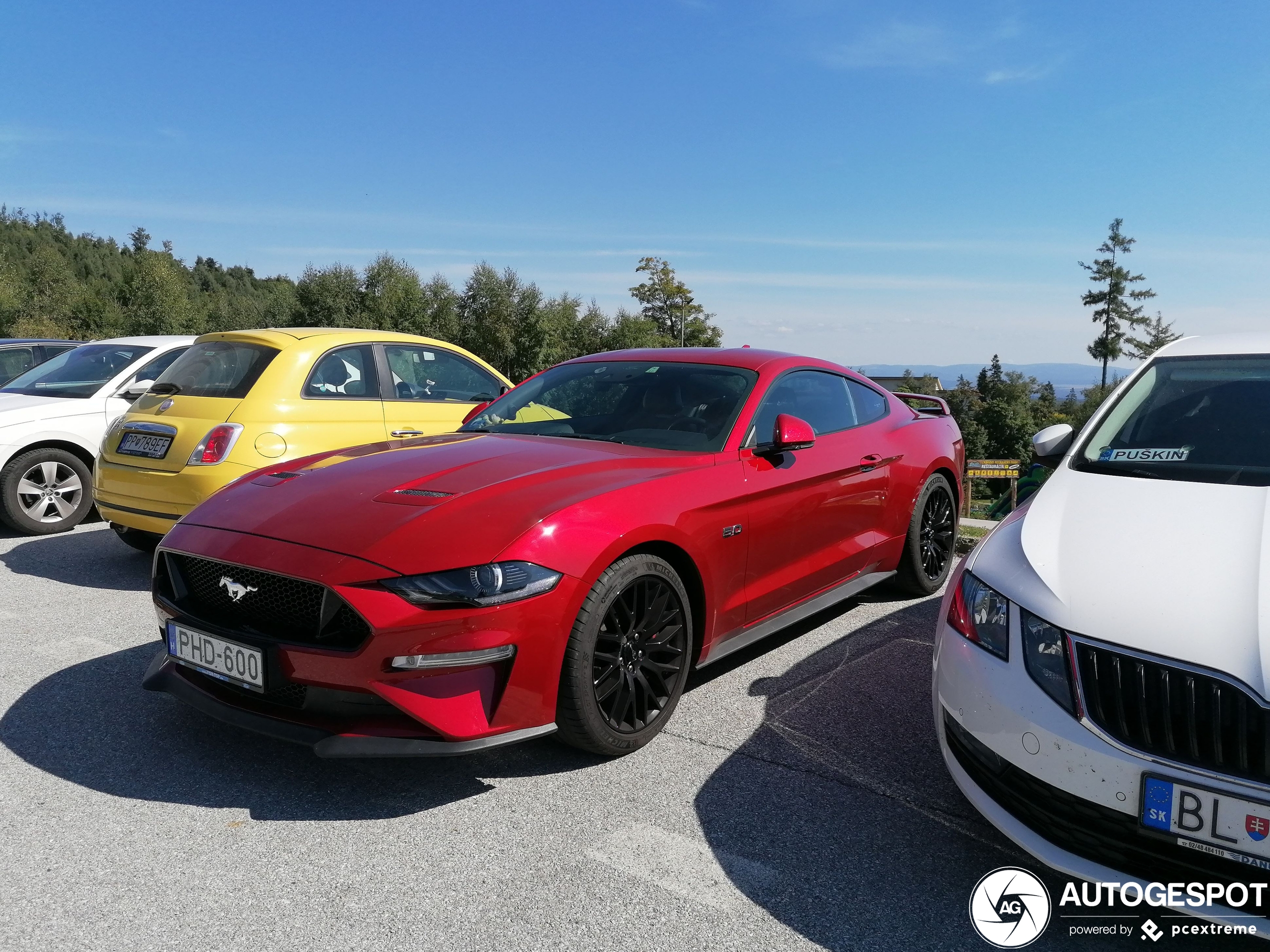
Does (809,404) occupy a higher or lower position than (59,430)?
higher

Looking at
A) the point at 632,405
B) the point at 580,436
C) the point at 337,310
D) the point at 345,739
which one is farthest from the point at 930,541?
the point at 337,310

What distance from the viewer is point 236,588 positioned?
302 cm

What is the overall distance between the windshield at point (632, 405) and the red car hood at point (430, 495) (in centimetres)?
17

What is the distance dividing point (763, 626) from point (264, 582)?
2.06m

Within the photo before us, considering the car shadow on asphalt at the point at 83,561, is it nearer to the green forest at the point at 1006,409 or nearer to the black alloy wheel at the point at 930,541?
the black alloy wheel at the point at 930,541

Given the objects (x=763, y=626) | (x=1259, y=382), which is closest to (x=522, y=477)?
(x=763, y=626)

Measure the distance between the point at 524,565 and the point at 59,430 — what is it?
20.1ft

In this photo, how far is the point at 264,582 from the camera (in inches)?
116

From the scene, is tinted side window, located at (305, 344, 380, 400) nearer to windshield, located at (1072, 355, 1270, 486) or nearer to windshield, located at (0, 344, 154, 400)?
windshield, located at (0, 344, 154, 400)

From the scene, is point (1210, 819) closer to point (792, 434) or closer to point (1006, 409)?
point (792, 434)

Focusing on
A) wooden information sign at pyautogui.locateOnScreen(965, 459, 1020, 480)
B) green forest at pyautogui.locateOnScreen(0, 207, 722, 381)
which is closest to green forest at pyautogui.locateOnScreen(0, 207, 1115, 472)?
green forest at pyautogui.locateOnScreen(0, 207, 722, 381)

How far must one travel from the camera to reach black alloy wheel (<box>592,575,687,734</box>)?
3.08 m

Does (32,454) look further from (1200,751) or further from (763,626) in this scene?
(1200,751)

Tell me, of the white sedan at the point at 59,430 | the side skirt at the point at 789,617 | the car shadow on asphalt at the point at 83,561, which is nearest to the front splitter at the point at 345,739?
the side skirt at the point at 789,617
